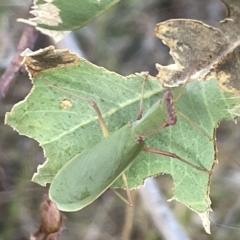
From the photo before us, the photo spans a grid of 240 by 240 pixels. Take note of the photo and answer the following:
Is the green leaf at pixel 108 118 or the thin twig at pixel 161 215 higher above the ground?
the green leaf at pixel 108 118

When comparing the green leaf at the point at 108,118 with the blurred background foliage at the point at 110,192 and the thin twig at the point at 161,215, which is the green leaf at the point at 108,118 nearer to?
the thin twig at the point at 161,215

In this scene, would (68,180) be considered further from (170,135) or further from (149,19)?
(149,19)

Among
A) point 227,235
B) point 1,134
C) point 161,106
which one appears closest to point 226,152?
point 227,235

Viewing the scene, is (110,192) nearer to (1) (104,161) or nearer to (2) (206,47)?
(1) (104,161)

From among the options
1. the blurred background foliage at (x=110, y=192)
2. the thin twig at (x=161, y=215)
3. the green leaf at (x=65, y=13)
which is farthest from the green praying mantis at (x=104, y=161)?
the blurred background foliage at (x=110, y=192)

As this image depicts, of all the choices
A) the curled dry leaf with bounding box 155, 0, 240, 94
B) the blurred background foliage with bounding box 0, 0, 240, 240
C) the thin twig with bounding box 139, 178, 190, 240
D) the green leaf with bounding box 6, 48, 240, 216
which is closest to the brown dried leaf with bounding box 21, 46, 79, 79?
the green leaf with bounding box 6, 48, 240, 216
